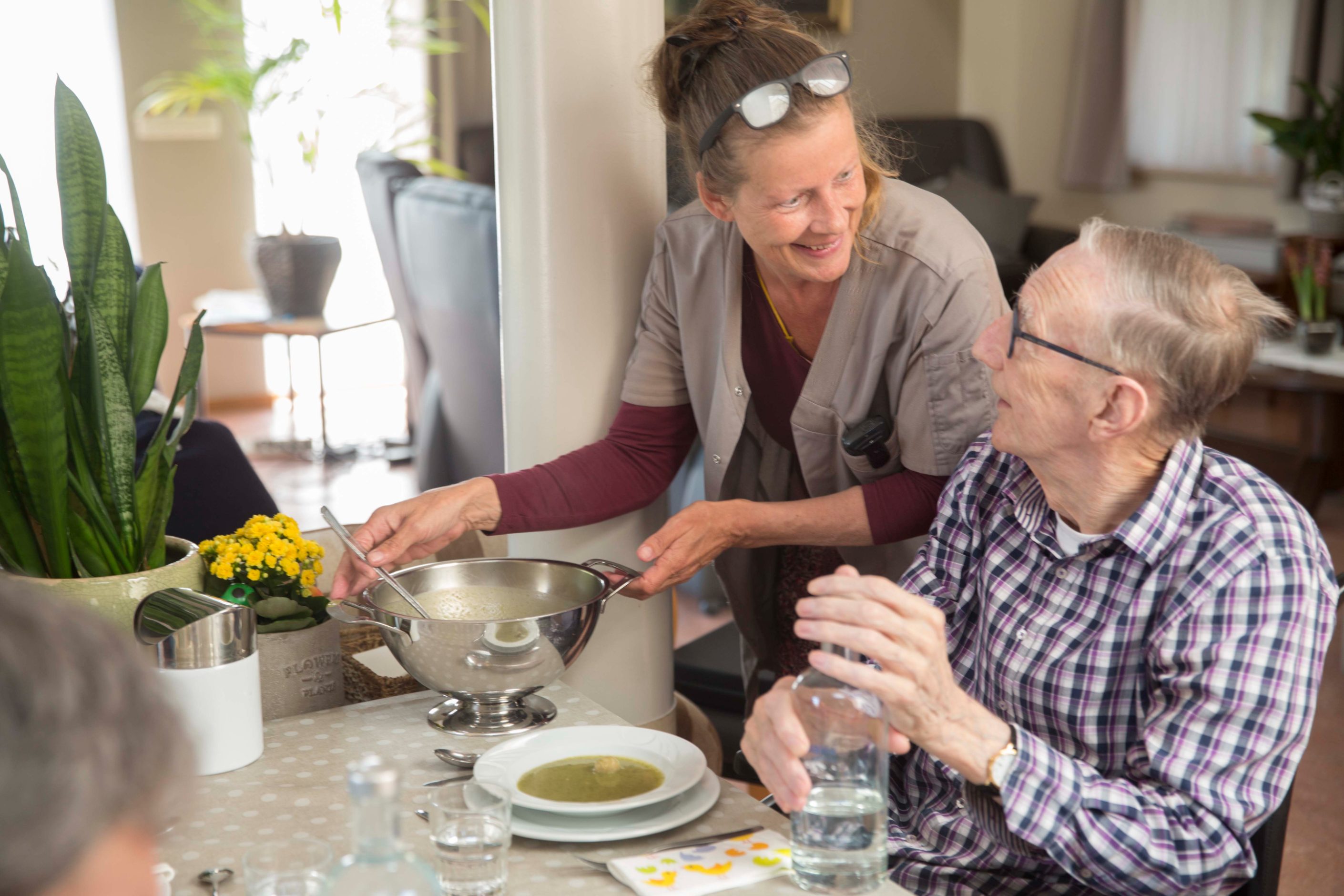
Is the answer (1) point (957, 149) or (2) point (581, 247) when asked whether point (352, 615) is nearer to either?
(2) point (581, 247)

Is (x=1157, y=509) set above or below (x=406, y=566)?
above

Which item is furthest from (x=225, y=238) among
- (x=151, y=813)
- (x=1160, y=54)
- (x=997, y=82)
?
(x=151, y=813)

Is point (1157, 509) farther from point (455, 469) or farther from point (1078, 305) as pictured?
point (455, 469)

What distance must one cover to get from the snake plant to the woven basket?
23 centimetres

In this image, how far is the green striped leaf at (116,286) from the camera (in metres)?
1.31

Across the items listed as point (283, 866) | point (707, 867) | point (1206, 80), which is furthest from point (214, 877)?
point (1206, 80)

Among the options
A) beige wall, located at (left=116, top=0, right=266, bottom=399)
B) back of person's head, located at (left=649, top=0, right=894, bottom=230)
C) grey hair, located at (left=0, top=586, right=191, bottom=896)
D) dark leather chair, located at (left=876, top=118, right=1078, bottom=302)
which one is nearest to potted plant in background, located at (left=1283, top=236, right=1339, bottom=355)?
dark leather chair, located at (left=876, top=118, right=1078, bottom=302)

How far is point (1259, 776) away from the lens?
1069 millimetres

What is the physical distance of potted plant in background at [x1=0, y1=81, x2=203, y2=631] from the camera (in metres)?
1.23

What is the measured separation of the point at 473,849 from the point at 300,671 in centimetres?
48

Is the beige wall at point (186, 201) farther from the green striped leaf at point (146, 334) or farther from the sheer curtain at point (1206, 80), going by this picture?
the green striped leaf at point (146, 334)

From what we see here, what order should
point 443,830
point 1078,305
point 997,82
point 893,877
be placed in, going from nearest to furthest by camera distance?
point 443,830 < point 1078,305 < point 893,877 < point 997,82

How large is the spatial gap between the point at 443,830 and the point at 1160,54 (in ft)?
21.6

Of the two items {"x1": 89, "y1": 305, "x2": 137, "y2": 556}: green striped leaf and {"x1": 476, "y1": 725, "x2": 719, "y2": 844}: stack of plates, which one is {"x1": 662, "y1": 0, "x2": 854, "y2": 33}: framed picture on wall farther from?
{"x1": 476, "y1": 725, "x2": 719, "y2": 844}: stack of plates
